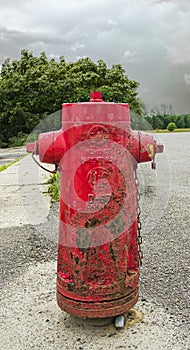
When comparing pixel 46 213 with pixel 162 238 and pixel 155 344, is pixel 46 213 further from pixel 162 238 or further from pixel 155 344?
pixel 155 344

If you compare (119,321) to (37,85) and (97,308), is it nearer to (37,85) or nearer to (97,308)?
(97,308)

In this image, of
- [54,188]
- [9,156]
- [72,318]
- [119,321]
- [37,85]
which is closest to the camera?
[119,321]

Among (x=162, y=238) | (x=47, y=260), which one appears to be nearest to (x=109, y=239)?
(x=47, y=260)

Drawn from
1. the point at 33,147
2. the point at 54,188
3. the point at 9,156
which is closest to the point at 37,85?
the point at 9,156

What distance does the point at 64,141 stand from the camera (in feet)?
7.30

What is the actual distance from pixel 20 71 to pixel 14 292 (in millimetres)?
22128

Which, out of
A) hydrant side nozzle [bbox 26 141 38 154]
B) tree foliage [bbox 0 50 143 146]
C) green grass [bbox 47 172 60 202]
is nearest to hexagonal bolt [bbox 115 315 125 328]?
hydrant side nozzle [bbox 26 141 38 154]

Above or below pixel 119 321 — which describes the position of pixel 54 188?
above

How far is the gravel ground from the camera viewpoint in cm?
224

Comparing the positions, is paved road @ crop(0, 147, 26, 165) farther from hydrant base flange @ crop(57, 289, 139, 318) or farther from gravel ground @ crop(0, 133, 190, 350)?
hydrant base flange @ crop(57, 289, 139, 318)

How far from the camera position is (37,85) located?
21.0m

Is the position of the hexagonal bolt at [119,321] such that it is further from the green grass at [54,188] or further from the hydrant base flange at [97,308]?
the green grass at [54,188]

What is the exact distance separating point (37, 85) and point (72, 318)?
19.5 m

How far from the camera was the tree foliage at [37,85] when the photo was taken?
18077mm
